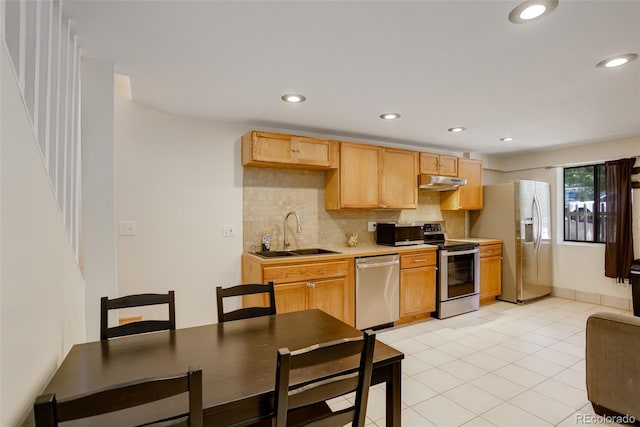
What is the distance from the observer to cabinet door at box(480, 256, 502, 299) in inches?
181

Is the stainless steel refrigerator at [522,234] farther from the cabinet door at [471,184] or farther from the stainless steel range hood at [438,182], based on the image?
the stainless steel range hood at [438,182]

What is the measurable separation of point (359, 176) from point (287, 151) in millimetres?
953

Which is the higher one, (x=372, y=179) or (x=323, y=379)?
(x=372, y=179)

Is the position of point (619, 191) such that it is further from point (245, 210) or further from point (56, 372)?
point (56, 372)

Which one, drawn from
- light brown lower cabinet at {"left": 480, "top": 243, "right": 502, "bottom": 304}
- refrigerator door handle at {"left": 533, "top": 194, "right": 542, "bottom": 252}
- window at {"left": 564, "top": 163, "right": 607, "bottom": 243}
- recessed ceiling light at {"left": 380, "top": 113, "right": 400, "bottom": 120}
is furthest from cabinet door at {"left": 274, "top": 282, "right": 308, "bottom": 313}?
window at {"left": 564, "top": 163, "right": 607, "bottom": 243}

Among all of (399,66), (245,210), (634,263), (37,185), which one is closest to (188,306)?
(245,210)

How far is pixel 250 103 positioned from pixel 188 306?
79.3 inches

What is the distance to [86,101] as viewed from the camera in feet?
6.82

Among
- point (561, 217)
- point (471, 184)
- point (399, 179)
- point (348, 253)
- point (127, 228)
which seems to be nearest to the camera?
point (127, 228)

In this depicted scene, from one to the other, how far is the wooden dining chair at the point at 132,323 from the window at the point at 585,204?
5.56 metres

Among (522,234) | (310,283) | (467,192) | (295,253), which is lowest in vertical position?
(310,283)

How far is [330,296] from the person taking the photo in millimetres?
3299

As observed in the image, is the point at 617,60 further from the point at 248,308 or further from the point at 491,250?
the point at 491,250

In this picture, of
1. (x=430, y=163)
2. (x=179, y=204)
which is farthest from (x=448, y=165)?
(x=179, y=204)
